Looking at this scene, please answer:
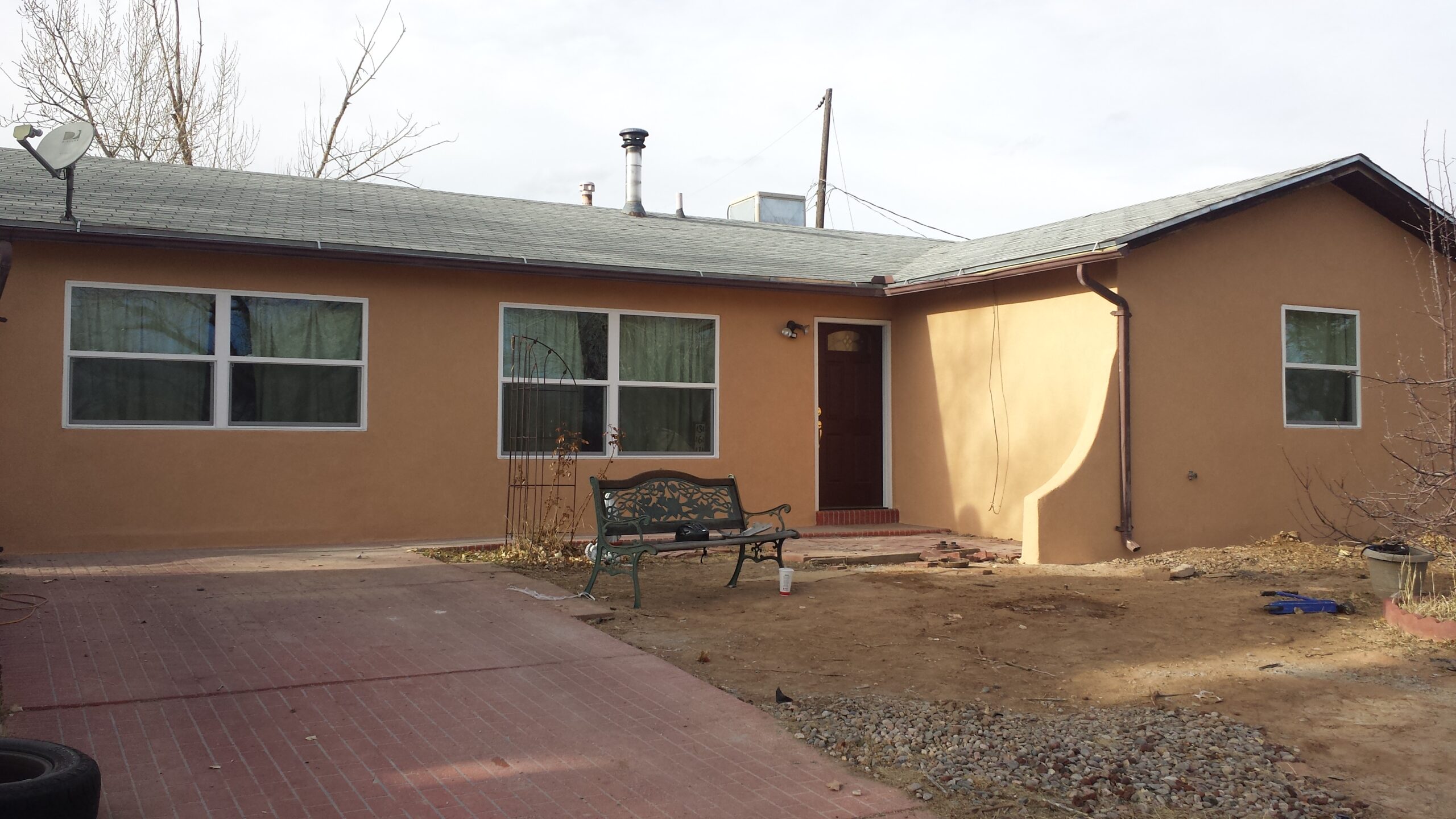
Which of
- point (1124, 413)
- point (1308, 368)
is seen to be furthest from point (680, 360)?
point (1308, 368)

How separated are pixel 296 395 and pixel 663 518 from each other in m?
4.26

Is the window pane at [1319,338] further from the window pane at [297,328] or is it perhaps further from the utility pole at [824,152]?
the utility pole at [824,152]

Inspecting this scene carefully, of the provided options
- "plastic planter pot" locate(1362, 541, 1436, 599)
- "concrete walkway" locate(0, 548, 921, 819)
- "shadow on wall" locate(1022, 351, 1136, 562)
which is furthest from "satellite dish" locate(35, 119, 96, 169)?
"plastic planter pot" locate(1362, 541, 1436, 599)

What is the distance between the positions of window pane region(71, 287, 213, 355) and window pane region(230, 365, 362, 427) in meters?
0.46

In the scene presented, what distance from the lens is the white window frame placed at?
10945 mm

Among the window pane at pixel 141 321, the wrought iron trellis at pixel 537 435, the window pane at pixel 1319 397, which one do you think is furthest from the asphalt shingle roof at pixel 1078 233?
the window pane at pixel 141 321

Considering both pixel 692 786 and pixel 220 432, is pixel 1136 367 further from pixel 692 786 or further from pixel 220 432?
pixel 220 432

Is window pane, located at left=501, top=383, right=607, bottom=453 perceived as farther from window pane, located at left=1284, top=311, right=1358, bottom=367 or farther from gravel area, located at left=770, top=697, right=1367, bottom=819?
window pane, located at left=1284, top=311, right=1358, bottom=367

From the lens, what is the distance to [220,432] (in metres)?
9.57

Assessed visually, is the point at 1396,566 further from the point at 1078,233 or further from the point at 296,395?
the point at 296,395

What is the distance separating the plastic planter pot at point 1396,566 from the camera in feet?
23.5

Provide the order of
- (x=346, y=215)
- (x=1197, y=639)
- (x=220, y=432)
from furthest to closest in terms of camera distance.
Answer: (x=346, y=215) < (x=220, y=432) < (x=1197, y=639)

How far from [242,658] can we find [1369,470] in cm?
1134

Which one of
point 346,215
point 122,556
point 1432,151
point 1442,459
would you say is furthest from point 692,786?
point 1442,459
